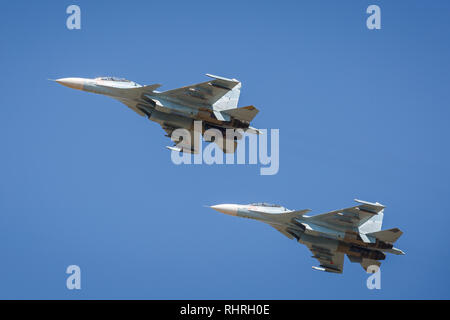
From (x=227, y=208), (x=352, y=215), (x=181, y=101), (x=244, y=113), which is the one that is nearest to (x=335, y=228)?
(x=352, y=215)

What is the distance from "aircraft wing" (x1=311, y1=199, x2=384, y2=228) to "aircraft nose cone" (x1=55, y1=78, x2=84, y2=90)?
53.1ft

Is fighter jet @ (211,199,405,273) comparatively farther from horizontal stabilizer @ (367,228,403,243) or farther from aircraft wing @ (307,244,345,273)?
aircraft wing @ (307,244,345,273)

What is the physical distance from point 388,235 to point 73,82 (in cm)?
2102

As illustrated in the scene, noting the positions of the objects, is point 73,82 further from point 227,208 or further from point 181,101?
point 227,208

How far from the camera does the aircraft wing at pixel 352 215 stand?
51.1m

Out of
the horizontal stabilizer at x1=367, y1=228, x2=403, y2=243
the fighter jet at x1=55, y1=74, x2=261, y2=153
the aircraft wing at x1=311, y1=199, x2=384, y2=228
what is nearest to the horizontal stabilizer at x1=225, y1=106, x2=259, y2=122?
the fighter jet at x1=55, y1=74, x2=261, y2=153

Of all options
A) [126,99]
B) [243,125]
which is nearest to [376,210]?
[243,125]

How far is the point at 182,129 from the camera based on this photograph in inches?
2074

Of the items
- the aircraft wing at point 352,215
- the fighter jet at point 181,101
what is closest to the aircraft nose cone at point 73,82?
the fighter jet at point 181,101

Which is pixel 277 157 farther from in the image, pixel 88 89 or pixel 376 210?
pixel 88 89

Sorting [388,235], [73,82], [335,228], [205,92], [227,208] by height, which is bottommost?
[388,235]

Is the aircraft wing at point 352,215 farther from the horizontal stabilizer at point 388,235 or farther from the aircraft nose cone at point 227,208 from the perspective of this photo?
the aircraft nose cone at point 227,208

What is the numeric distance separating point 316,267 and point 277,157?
784cm

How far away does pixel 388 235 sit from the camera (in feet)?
167
